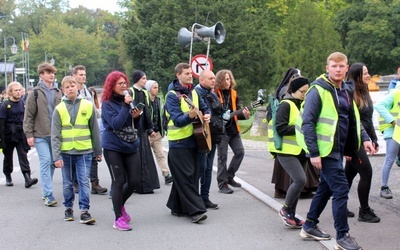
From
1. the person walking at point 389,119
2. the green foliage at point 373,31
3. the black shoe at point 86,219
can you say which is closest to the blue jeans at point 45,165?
the black shoe at point 86,219

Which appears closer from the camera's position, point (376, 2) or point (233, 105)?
point (233, 105)

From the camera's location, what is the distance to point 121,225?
293 inches

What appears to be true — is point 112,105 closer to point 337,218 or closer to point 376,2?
point 337,218

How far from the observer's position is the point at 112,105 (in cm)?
739

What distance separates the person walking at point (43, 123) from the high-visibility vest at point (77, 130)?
142cm

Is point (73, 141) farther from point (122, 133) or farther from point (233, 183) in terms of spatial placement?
point (233, 183)

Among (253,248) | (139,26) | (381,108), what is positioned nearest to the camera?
(253,248)

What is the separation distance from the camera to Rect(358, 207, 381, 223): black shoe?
24.6 feet

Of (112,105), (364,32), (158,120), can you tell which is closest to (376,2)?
(364,32)

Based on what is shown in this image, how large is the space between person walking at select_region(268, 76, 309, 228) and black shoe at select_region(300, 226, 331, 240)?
24.8 inches

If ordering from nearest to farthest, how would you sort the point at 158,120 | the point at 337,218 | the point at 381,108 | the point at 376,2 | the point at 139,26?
the point at 337,218
the point at 381,108
the point at 158,120
the point at 139,26
the point at 376,2

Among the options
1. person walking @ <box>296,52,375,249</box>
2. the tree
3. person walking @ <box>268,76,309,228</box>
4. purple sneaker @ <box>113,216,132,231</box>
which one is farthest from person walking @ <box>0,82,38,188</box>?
the tree

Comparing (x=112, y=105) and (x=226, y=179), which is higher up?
(x=112, y=105)

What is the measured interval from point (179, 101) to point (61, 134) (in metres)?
1.54
